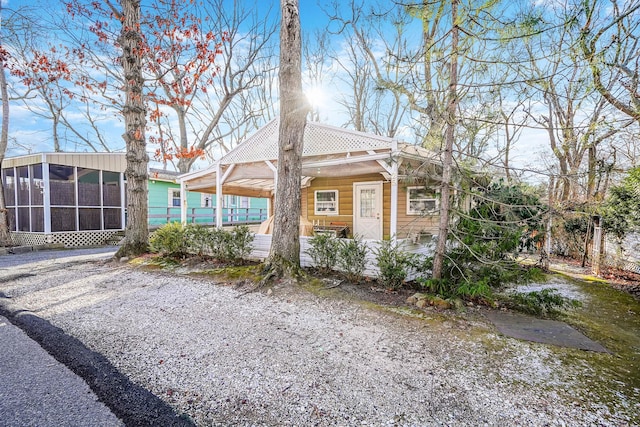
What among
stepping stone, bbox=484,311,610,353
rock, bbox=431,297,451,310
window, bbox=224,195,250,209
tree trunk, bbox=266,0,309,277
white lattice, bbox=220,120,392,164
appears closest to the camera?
stepping stone, bbox=484,311,610,353

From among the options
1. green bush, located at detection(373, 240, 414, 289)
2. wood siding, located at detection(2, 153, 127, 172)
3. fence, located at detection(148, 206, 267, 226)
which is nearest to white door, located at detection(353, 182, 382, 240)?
green bush, located at detection(373, 240, 414, 289)

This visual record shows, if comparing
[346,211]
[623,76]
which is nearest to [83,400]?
[346,211]

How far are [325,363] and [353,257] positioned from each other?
287 centimetres

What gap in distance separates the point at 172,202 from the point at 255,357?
1417cm

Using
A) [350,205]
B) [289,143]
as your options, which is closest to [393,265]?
[289,143]

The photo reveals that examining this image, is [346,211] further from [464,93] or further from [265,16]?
[265,16]

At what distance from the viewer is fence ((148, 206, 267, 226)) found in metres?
14.0

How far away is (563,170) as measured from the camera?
12594 mm

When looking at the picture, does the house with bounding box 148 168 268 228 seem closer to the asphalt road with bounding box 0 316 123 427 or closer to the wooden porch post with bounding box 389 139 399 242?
the wooden porch post with bounding box 389 139 399 242

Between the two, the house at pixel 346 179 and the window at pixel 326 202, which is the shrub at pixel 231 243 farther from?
the window at pixel 326 202

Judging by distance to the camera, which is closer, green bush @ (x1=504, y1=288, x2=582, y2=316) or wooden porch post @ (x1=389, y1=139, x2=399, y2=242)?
green bush @ (x1=504, y1=288, x2=582, y2=316)

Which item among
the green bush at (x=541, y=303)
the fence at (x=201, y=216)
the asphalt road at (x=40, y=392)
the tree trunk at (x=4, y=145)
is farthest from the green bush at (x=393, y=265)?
the tree trunk at (x=4, y=145)

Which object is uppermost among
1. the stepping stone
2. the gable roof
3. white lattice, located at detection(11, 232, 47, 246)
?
the gable roof

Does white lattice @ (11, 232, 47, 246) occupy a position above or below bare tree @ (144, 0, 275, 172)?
below
